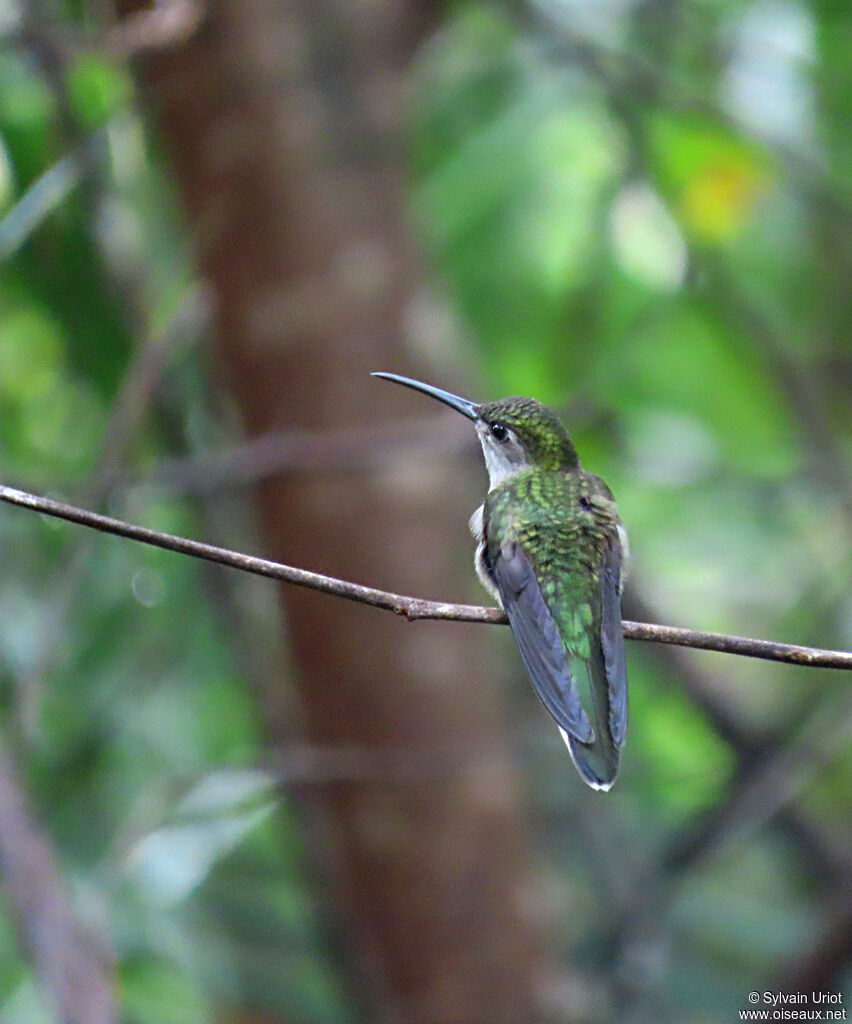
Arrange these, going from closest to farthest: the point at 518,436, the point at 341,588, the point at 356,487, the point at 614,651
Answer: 1. the point at 341,588
2. the point at 614,651
3. the point at 518,436
4. the point at 356,487

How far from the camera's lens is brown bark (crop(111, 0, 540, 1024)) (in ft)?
10.6

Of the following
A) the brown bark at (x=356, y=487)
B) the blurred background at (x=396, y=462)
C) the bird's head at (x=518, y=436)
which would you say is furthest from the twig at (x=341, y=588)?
the brown bark at (x=356, y=487)

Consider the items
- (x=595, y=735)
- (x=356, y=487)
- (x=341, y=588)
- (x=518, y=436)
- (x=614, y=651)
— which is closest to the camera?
(x=341, y=588)

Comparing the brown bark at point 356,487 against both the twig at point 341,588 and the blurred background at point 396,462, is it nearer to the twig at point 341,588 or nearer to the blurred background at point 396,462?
the blurred background at point 396,462

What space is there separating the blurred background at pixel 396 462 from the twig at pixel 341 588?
1.49 m

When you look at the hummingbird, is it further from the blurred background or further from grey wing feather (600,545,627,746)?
the blurred background

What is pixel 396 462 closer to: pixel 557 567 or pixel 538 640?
pixel 557 567

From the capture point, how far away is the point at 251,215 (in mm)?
3459

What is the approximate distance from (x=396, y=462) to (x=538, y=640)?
1.52 metres

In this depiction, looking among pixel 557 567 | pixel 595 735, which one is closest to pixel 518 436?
pixel 557 567

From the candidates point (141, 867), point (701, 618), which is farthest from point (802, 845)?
point (141, 867)

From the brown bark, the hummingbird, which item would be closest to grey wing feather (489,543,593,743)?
the hummingbird

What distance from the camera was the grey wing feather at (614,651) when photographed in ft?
5.78

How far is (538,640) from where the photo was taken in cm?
190
